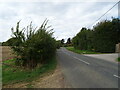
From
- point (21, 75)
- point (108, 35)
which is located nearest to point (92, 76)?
point (21, 75)

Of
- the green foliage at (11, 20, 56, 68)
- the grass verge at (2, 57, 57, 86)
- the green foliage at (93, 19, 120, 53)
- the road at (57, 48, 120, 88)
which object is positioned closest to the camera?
the road at (57, 48, 120, 88)

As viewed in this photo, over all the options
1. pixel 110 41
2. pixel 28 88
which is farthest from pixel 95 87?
pixel 110 41

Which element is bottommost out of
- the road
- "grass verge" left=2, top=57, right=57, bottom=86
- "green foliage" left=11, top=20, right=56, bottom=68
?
"grass verge" left=2, top=57, right=57, bottom=86

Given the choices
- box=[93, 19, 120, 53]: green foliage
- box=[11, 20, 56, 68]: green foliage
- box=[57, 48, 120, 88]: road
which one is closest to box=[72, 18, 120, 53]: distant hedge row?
box=[93, 19, 120, 53]: green foliage

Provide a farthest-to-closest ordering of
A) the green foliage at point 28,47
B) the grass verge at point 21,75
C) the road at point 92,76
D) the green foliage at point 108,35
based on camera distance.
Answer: the green foliage at point 108,35, the green foliage at point 28,47, the grass verge at point 21,75, the road at point 92,76

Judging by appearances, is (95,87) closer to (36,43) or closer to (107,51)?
(36,43)

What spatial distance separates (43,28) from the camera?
11688mm

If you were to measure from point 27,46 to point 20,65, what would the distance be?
A: 6.67 feet

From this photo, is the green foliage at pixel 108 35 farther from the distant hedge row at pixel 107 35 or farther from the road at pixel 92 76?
the road at pixel 92 76

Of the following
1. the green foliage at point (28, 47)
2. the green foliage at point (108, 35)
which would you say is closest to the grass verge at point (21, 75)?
the green foliage at point (28, 47)

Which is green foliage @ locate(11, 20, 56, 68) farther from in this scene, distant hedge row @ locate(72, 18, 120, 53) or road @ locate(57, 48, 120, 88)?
distant hedge row @ locate(72, 18, 120, 53)

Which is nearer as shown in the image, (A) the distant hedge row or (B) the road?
(B) the road

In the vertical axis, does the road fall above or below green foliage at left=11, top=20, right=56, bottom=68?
below

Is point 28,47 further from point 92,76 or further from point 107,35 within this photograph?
point 107,35
